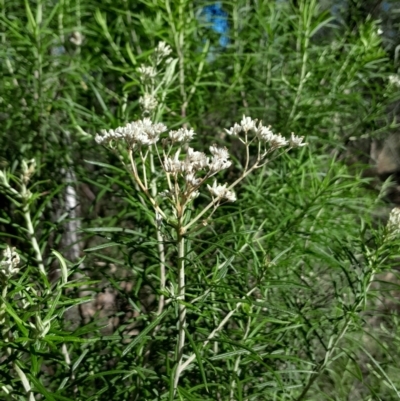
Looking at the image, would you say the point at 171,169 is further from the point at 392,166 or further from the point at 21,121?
the point at 392,166

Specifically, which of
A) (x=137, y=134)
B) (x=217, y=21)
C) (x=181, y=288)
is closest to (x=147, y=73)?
(x=137, y=134)

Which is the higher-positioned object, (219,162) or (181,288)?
(219,162)

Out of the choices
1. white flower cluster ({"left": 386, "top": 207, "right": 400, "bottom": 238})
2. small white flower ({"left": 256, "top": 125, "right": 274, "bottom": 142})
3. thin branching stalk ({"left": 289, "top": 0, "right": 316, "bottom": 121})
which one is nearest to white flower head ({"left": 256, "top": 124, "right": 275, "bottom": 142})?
small white flower ({"left": 256, "top": 125, "right": 274, "bottom": 142})

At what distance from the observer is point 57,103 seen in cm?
142

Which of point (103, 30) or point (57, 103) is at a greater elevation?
point (103, 30)

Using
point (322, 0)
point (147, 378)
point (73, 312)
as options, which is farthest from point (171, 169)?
point (322, 0)

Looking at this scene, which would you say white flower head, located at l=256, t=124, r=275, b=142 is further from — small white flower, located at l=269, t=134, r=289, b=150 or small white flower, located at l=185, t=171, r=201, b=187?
small white flower, located at l=185, t=171, r=201, b=187

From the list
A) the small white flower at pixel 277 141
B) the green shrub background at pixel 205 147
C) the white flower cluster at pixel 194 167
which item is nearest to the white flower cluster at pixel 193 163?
Result: the white flower cluster at pixel 194 167

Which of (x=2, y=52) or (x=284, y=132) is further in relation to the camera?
(x=284, y=132)

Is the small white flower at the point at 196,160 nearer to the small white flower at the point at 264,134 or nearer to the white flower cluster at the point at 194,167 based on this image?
the white flower cluster at the point at 194,167

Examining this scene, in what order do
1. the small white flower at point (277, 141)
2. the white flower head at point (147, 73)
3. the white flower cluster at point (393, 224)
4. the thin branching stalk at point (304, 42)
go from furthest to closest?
the thin branching stalk at point (304, 42)
the white flower head at point (147, 73)
the white flower cluster at point (393, 224)
the small white flower at point (277, 141)

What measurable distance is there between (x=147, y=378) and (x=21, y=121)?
0.89 meters

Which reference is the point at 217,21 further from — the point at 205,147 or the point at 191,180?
the point at 191,180

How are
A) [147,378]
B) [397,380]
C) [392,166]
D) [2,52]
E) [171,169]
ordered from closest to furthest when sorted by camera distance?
[171,169] < [147,378] < [2,52] < [397,380] < [392,166]
